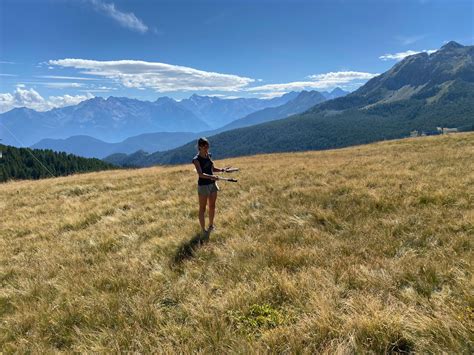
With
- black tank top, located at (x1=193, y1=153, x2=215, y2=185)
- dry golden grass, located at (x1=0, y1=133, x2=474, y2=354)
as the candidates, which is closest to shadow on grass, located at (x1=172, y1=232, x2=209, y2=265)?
dry golden grass, located at (x1=0, y1=133, x2=474, y2=354)

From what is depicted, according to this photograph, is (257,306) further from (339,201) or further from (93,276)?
(339,201)

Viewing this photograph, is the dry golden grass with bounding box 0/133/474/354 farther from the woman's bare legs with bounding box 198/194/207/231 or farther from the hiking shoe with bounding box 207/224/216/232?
the woman's bare legs with bounding box 198/194/207/231

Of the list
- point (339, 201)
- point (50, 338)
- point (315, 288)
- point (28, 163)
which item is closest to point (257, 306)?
point (315, 288)

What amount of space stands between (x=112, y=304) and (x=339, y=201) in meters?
7.04

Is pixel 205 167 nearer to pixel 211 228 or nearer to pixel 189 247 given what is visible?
pixel 211 228

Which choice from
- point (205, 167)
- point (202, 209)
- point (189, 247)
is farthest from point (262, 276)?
point (205, 167)

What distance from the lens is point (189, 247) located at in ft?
25.5

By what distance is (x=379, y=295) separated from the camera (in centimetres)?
467

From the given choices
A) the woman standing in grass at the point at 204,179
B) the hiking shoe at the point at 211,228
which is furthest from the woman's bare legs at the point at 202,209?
the hiking shoe at the point at 211,228

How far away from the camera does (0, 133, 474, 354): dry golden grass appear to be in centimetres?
405

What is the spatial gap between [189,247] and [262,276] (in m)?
2.63

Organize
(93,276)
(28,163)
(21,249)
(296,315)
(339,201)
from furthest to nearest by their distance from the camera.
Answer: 1. (28,163)
2. (339,201)
3. (21,249)
4. (93,276)
5. (296,315)

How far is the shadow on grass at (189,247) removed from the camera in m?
7.18

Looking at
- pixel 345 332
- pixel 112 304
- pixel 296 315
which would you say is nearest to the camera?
pixel 345 332
